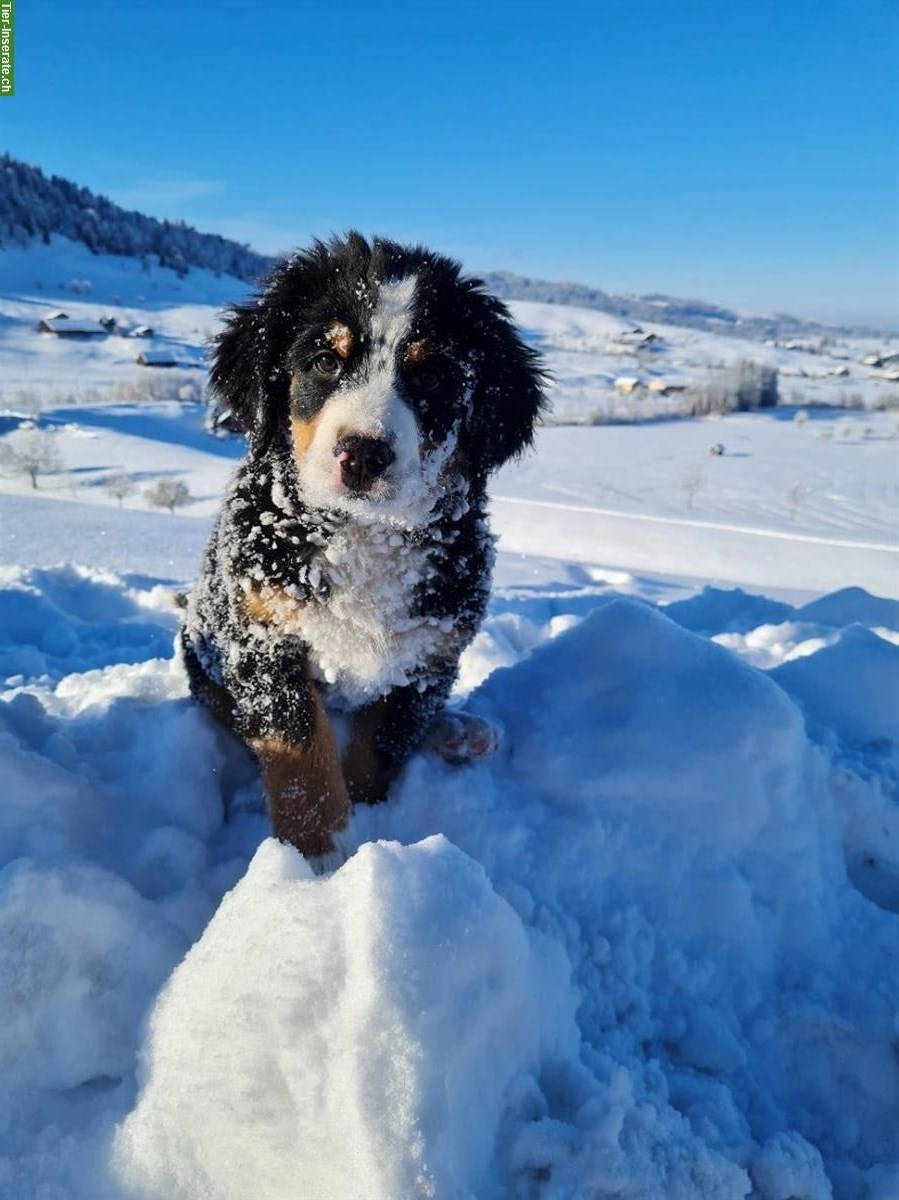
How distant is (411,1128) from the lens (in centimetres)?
120

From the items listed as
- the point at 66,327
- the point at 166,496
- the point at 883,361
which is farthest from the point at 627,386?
the point at 166,496

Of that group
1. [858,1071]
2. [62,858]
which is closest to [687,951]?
[858,1071]

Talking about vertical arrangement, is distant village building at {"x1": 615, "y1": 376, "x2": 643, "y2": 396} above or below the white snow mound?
above

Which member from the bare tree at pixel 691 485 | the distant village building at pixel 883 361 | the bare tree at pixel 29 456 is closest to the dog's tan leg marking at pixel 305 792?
the bare tree at pixel 29 456

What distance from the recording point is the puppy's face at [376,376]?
219 cm

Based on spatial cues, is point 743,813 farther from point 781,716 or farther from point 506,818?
point 506,818

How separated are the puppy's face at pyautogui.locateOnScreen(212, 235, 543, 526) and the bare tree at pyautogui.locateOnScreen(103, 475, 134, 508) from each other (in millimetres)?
23799

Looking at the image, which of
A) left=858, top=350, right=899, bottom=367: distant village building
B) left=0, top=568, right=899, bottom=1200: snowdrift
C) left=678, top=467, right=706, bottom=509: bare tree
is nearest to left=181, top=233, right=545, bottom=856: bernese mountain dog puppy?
left=0, top=568, right=899, bottom=1200: snowdrift

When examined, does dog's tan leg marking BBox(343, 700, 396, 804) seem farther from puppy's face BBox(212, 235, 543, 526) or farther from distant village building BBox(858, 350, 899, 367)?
distant village building BBox(858, 350, 899, 367)

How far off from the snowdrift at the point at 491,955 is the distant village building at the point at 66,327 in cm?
6706

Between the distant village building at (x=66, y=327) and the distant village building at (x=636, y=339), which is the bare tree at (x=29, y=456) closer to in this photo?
the distant village building at (x=66, y=327)

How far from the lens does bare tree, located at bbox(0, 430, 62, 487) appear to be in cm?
2550

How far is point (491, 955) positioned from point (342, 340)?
6.50 feet

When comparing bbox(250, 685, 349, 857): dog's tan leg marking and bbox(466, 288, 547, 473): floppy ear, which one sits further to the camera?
bbox(466, 288, 547, 473): floppy ear
